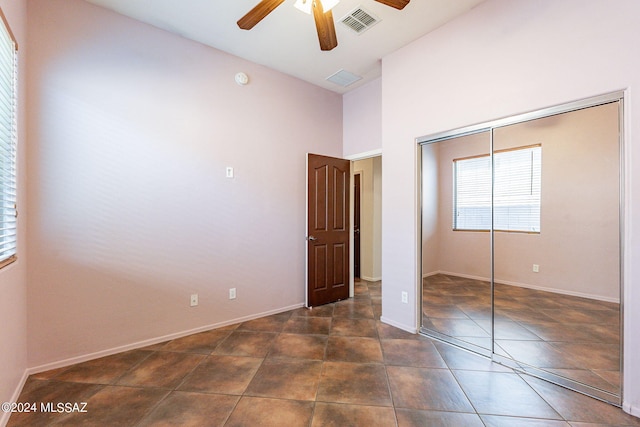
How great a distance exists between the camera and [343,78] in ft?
12.0

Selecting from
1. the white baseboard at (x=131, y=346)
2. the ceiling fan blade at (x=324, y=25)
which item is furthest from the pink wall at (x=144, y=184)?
the ceiling fan blade at (x=324, y=25)

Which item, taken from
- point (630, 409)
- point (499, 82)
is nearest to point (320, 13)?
point (499, 82)

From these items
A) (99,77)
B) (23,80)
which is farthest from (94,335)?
(99,77)

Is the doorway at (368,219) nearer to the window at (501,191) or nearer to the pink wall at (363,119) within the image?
the pink wall at (363,119)

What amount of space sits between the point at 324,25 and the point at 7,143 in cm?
225

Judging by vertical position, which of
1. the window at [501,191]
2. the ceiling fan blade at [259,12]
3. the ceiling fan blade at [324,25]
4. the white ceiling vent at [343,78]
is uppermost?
the white ceiling vent at [343,78]

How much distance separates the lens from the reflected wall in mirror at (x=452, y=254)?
2.48 metres

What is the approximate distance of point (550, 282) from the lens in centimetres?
214

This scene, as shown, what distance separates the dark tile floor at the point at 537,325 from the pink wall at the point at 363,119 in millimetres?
2020

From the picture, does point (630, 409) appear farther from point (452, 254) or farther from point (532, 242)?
point (452, 254)

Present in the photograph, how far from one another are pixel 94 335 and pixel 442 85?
398 cm

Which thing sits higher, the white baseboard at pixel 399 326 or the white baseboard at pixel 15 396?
the white baseboard at pixel 15 396

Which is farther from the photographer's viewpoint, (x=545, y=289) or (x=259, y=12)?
(x=545, y=289)

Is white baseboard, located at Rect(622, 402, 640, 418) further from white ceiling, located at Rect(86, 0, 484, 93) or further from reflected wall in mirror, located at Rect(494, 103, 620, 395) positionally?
white ceiling, located at Rect(86, 0, 484, 93)
